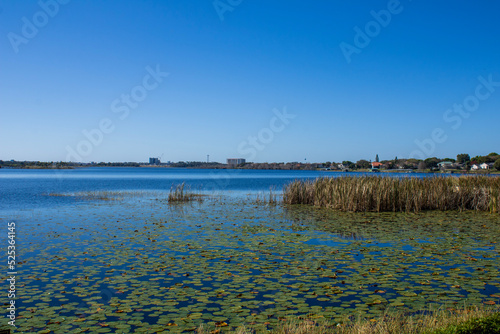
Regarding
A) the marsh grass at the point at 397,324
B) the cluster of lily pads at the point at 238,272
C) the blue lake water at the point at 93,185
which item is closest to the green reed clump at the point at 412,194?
the blue lake water at the point at 93,185

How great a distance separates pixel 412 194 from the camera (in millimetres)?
21453

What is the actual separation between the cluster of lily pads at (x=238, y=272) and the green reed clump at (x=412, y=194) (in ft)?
15.0

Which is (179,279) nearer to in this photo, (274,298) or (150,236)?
(274,298)

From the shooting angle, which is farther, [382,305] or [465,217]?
[465,217]

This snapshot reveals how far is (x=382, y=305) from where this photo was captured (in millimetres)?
6898

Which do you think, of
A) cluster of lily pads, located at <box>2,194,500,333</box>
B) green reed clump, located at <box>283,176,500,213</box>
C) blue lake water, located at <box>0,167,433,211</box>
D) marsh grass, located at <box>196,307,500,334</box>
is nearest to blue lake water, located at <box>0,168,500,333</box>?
cluster of lily pads, located at <box>2,194,500,333</box>

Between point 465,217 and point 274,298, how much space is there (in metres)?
15.0

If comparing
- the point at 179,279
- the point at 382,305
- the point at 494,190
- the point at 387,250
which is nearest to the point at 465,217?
the point at 494,190

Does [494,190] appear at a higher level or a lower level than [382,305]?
higher

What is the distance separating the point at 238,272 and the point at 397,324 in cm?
418

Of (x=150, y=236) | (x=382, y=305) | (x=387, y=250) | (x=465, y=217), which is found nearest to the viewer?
(x=382, y=305)

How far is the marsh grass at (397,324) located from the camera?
16.0 ft

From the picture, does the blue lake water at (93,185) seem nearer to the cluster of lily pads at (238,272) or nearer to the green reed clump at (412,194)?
the green reed clump at (412,194)

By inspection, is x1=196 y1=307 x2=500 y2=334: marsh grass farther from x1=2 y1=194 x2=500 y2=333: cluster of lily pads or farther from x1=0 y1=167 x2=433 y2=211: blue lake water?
x1=0 y1=167 x2=433 y2=211: blue lake water
